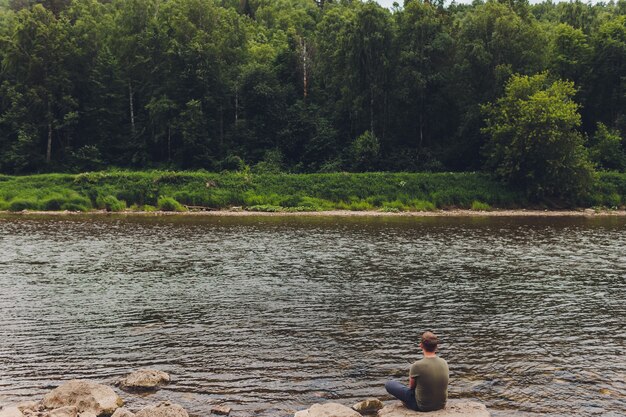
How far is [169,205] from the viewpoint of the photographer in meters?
59.4

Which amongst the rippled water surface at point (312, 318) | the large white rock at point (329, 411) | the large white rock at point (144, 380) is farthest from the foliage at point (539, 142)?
the large white rock at point (144, 380)

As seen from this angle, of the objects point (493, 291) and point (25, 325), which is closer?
point (25, 325)

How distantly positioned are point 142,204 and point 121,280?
3802 centimetres

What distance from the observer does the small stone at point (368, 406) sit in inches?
446

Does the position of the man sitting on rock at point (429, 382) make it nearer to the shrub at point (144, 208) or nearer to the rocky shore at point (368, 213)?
the rocky shore at point (368, 213)

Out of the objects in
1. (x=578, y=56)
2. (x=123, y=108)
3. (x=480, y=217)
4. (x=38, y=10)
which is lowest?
(x=480, y=217)

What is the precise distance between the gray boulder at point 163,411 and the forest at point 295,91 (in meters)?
59.1

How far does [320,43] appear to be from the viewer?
276 ft

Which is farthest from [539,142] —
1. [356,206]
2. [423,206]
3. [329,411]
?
[329,411]

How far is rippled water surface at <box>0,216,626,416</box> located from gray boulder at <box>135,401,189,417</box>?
2.56 feet

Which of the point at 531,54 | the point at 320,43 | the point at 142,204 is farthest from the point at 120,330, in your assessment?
the point at 320,43

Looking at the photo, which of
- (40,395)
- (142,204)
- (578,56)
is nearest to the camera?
(40,395)

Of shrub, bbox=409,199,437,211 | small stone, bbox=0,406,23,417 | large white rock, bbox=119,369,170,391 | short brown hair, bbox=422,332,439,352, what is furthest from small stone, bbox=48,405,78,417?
shrub, bbox=409,199,437,211

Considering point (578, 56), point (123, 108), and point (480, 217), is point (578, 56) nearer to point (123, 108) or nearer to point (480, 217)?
point (480, 217)
